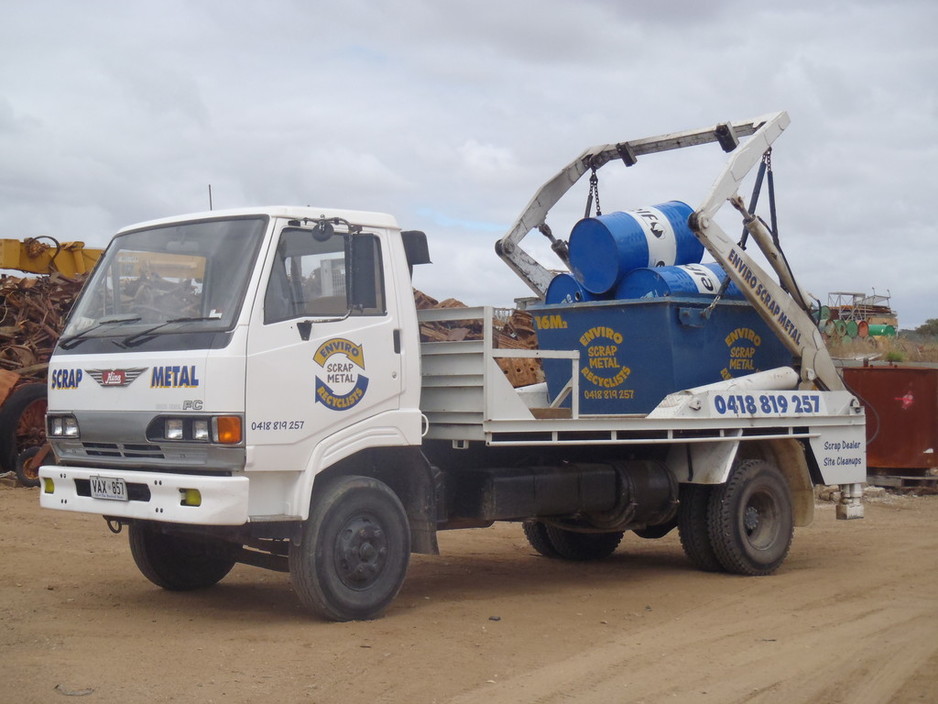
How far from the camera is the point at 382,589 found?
23.7ft

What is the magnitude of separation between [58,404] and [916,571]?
284 inches

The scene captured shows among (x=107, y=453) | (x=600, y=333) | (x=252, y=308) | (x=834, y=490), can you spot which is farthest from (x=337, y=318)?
(x=834, y=490)

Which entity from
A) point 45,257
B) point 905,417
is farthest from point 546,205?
point 45,257

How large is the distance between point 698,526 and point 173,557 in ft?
14.3

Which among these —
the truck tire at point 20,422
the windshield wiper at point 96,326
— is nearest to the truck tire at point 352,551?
the windshield wiper at point 96,326

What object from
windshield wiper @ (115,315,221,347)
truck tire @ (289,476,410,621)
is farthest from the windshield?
truck tire @ (289,476,410,621)

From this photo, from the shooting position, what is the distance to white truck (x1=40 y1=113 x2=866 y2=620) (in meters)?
6.53

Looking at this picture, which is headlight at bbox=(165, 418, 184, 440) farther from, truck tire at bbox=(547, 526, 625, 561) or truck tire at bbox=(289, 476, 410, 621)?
truck tire at bbox=(547, 526, 625, 561)

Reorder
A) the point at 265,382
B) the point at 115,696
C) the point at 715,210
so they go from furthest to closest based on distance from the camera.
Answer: the point at 715,210, the point at 265,382, the point at 115,696

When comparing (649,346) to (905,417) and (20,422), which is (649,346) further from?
(905,417)

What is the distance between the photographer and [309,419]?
268 inches

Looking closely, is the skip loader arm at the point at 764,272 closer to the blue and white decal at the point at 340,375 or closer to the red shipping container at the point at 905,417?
the blue and white decal at the point at 340,375

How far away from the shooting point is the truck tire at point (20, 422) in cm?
1315

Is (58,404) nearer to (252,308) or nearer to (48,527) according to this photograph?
(252,308)
